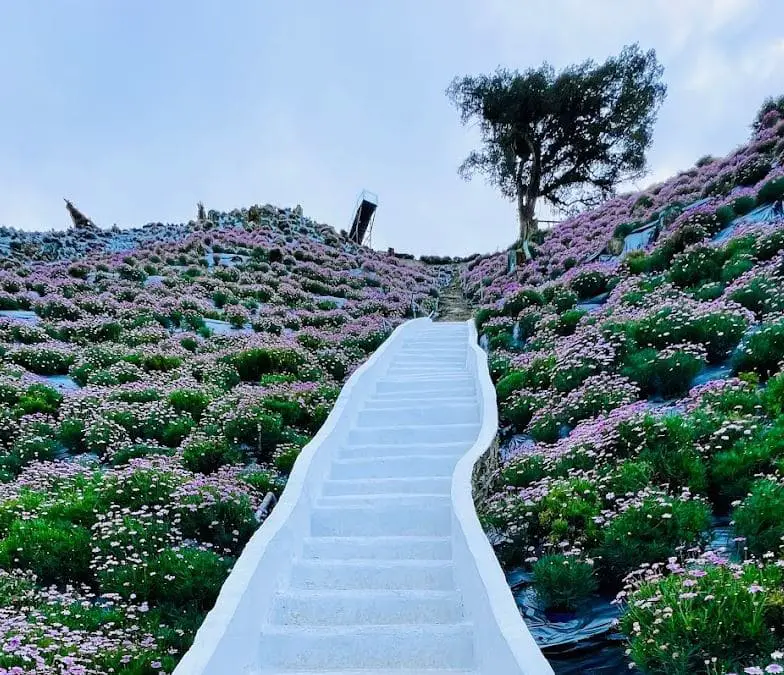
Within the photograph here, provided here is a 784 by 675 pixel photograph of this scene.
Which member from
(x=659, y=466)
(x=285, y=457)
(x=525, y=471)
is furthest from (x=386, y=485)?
(x=659, y=466)

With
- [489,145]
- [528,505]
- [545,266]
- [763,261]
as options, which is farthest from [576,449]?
[489,145]

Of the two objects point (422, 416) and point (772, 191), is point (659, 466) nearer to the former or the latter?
point (422, 416)

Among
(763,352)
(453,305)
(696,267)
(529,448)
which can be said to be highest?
(453,305)

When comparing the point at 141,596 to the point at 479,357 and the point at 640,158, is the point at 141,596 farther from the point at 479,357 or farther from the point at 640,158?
the point at 640,158

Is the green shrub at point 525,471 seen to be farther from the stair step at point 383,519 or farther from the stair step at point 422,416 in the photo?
the stair step at point 422,416

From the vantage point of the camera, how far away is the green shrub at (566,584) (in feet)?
15.7

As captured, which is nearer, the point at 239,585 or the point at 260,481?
the point at 239,585

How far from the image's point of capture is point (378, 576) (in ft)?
18.3

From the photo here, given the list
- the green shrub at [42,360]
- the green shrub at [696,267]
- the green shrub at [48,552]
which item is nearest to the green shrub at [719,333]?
the green shrub at [696,267]

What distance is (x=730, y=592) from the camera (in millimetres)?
3625

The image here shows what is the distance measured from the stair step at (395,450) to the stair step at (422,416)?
96 centimetres

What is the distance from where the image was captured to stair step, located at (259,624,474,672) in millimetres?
4609

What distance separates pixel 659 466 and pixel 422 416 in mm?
4012

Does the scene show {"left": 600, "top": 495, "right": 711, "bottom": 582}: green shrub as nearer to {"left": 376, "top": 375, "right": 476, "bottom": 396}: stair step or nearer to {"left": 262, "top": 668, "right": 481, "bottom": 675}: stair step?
{"left": 262, "top": 668, "right": 481, "bottom": 675}: stair step
